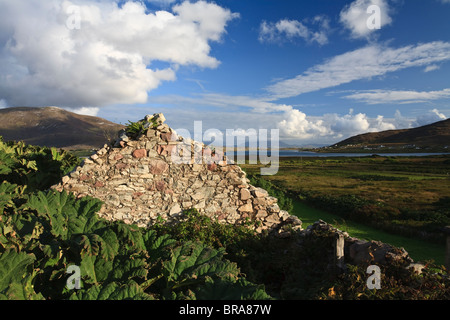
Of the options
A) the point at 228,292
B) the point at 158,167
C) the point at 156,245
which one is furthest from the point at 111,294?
the point at 158,167

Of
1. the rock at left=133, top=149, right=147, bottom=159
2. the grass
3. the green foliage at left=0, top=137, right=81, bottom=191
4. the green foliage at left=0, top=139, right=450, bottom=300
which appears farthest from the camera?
the green foliage at left=0, top=137, right=81, bottom=191

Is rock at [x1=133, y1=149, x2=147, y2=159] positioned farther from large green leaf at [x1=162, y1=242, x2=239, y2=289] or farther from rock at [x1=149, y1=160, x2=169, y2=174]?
large green leaf at [x1=162, y1=242, x2=239, y2=289]

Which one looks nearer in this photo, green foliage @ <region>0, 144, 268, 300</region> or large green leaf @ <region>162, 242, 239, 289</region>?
green foliage @ <region>0, 144, 268, 300</region>

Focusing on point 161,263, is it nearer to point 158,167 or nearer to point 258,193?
point 158,167

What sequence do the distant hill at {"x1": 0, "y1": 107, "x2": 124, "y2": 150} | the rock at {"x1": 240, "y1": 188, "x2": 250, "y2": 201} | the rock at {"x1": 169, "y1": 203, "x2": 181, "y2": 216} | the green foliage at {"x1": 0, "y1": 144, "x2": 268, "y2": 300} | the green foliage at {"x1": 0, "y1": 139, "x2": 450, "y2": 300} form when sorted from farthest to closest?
the distant hill at {"x1": 0, "y1": 107, "x2": 124, "y2": 150} < the rock at {"x1": 240, "y1": 188, "x2": 250, "y2": 201} < the rock at {"x1": 169, "y1": 203, "x2": 181, "y2": 216} < the green foliage at {"x1": 0, "y1": 139, "x2": 450, "y2": 300} < the green foliage at {"x1": 0, "y1": 144, "x2": 268, "y2": 300}

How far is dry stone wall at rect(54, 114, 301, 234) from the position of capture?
703 cm

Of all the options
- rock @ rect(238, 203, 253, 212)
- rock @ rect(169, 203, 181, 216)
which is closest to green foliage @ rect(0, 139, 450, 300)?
rock @ rect(169, 203, 181, 216)

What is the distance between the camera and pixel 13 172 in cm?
903

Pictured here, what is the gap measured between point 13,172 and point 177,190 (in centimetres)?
640

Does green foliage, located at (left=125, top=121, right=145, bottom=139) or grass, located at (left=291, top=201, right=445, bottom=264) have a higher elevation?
green foliage, located at (left=125, top=121, right=145, bottom=139)

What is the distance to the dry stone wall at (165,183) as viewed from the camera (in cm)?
703

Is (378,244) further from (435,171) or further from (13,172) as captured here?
(435,171)
